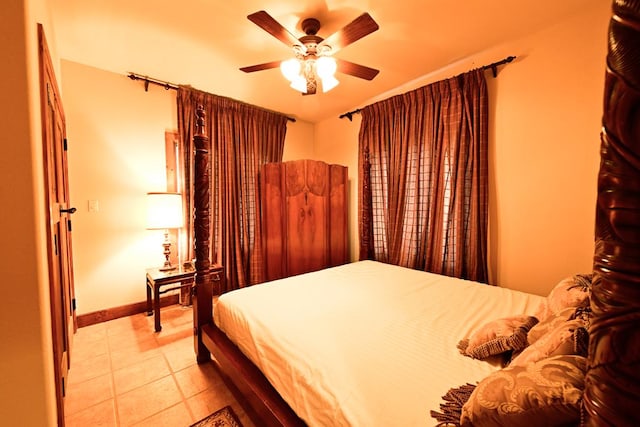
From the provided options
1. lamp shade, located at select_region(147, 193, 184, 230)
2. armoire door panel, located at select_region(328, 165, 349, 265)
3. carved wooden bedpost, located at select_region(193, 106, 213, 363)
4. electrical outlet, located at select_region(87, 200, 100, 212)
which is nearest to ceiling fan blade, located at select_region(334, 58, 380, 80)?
carved wooden bedpost, located at select_region(193, 106, 213, 363)

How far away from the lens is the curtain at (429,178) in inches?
91.6

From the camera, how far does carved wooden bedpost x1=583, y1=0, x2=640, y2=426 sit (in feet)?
1.08

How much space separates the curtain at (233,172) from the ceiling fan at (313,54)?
1.40m

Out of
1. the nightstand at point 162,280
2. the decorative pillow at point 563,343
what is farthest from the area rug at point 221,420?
the decorative pillow at point 563,343

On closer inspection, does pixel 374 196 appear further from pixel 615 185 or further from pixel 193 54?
pixel 615 185

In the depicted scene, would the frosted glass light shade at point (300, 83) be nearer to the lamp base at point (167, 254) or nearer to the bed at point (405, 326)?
the bed at point (405, 326)

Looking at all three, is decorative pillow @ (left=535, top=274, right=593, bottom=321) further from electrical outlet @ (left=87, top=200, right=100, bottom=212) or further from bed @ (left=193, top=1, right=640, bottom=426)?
electrical outlet @ (left=87, top=200, right=100, bottom=212)

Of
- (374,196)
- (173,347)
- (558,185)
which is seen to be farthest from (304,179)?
(558,185)

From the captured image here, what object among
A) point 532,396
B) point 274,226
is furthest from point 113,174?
point 532,396

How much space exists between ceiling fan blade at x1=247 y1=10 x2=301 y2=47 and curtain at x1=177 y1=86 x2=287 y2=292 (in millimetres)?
1778

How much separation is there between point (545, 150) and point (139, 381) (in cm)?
355

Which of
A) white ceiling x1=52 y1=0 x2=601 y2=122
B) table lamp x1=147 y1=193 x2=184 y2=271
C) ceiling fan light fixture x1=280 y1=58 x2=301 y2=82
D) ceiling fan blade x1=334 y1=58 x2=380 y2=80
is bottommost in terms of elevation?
table lamp x1=147 y1=193 x2=184 y2=271

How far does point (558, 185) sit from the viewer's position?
1995 mm

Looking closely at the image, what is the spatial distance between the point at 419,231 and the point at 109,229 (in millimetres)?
3301
